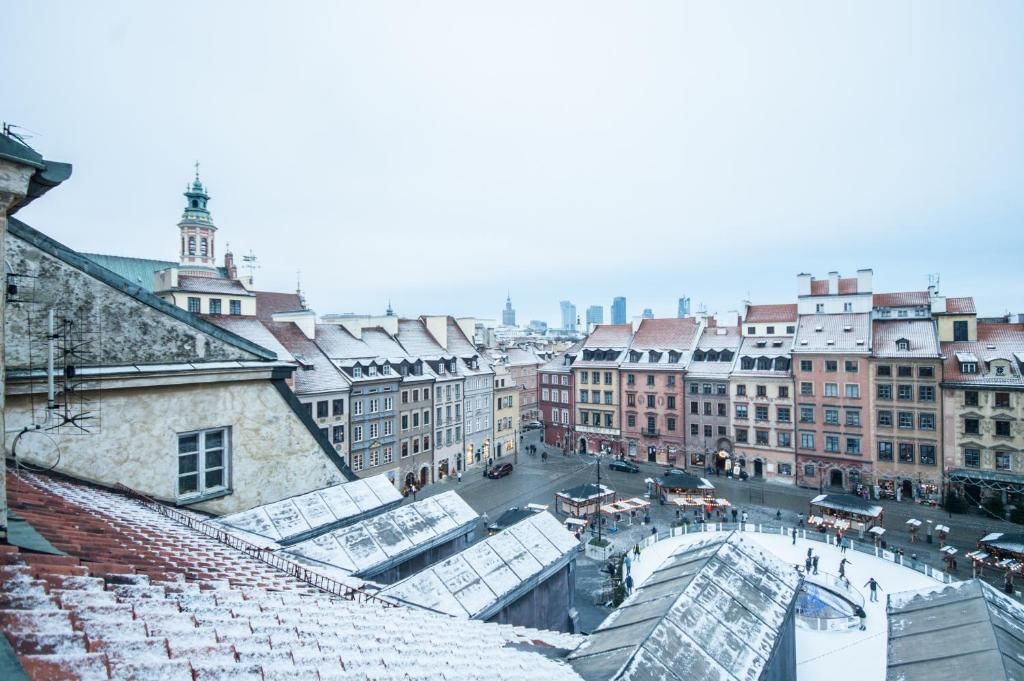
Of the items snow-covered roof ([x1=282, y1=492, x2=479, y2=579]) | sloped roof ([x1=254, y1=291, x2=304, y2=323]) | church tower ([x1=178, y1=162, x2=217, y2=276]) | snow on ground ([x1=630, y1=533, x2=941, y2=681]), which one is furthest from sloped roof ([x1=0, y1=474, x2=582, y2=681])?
church tower ([x1=178, y1=162, x2=217, y2=276])

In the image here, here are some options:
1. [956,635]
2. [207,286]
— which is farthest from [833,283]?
[956,635]

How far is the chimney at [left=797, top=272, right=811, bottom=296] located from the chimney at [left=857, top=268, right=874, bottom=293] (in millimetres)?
4879

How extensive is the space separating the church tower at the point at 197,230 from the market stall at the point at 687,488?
70.7m

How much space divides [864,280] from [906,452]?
21538mm

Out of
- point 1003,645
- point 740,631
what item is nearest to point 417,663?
point 740,631

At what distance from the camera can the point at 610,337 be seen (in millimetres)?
67688

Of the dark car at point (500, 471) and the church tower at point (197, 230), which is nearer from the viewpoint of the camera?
the dark car at point (500, 471)

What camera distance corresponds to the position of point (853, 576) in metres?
28.0

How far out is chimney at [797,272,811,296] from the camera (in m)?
64.8

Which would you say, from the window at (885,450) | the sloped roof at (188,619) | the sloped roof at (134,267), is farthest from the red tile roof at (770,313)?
the sloped roof at (134,267)

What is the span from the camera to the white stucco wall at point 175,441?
324 inches

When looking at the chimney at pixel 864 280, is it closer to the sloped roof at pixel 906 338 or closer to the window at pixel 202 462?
the sloped roof at pixel 906 338

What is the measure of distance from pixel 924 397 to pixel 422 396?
4296cm

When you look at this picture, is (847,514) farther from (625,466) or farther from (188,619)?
(188,619)
